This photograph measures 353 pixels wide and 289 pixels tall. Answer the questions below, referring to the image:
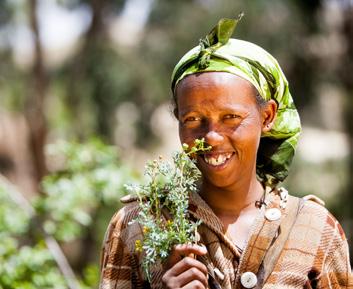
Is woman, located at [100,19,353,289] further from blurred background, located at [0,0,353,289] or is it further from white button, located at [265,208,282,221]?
blurred background, located at [0,0,353,289]

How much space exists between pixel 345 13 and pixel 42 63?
595 centimetres

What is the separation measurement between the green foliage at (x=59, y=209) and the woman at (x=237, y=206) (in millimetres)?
1762

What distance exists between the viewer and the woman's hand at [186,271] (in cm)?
200

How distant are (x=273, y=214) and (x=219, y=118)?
39cm

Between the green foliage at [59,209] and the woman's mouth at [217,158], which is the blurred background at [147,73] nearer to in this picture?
the green foliage at [59,209]

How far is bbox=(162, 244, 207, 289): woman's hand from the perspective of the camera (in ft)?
6.56

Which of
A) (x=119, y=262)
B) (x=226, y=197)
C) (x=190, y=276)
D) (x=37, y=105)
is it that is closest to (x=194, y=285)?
(x=190, y=276)

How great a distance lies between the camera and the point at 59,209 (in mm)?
4461

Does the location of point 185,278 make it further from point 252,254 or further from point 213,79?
point 213,79

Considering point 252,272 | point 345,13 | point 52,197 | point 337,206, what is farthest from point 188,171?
point 345,13

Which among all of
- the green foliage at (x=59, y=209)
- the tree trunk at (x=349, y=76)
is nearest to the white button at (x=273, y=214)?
the green foliage at (x=59, y=209)

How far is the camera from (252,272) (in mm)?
2188

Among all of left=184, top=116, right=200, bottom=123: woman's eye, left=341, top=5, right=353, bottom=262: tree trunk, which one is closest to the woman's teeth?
left=184, top=116, right=200, bottom=123: woman's eye

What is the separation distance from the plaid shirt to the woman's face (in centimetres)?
18
